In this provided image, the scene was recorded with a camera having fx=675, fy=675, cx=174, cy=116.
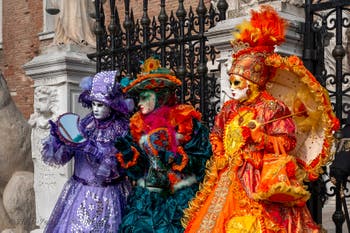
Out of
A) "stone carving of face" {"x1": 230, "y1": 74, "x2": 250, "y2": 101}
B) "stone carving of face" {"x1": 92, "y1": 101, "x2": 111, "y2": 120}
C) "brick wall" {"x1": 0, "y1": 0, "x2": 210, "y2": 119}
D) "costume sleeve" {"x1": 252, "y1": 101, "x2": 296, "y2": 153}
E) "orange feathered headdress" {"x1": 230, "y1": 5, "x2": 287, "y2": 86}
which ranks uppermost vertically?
"brick wall" {"x1": 0, "y1": 0, "x2": 210, "y2": 119}

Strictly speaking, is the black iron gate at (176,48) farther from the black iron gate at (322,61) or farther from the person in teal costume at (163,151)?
the black iron gate at (322,61)

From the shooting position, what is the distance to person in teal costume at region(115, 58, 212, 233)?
451 cm

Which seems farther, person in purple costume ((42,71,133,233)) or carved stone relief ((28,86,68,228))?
carved stone relief ((28,86,68,228))

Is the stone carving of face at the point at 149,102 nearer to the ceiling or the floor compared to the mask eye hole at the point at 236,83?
nearer to the floor

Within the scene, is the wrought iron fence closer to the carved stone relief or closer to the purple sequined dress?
the carved stone relief

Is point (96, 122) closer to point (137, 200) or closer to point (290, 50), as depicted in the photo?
point (137, 200)

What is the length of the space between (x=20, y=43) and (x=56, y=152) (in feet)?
36.2

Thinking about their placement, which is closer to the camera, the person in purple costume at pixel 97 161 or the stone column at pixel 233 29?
the stone column at pixel 233 29

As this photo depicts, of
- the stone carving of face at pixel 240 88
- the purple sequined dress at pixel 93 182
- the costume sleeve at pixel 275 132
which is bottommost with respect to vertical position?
the purple sequined dress at pixel 93 182

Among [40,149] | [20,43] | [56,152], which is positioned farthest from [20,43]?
[56,152]

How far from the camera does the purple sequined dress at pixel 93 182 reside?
4875 millimetres

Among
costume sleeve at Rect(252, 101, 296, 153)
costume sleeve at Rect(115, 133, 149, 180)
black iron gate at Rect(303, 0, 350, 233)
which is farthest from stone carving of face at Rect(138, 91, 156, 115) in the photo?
black iron gate at Rect(303, 0, 350, 233)

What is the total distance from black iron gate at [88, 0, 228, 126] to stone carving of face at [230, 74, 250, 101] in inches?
40.6

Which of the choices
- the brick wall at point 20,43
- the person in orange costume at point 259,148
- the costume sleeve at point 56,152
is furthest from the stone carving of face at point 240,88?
the brick wall at point 20,43
